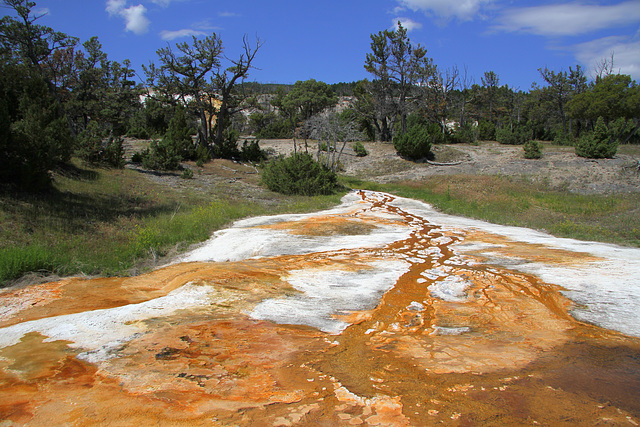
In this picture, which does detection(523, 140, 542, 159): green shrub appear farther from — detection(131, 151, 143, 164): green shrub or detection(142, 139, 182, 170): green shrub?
detection(131, 151, 143, 164): green shrub

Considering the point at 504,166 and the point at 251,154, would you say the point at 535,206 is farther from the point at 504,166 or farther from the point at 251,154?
the point at 251,154

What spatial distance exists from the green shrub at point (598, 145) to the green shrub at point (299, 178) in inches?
781

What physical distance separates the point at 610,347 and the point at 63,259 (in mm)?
8562

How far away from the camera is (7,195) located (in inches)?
417

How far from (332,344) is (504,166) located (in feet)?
95.6

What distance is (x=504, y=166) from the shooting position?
28.8 m

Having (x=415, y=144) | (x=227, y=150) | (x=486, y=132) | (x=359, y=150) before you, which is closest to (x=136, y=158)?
(x=227, y=150)

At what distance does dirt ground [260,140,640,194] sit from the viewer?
2277 centimetres

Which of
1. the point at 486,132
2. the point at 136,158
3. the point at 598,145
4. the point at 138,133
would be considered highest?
the point at 138,133

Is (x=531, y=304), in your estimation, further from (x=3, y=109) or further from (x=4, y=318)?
(x=3, y=109)

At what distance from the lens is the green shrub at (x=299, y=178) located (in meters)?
21.4

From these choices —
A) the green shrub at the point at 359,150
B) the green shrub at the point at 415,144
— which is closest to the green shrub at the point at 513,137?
the green shrub at the point at 415,144

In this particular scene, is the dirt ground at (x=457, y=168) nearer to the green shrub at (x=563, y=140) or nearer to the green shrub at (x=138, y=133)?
the green shrub at (x=138, y=133)

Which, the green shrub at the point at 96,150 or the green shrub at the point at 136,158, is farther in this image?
the green shrub at the point at 136,158
